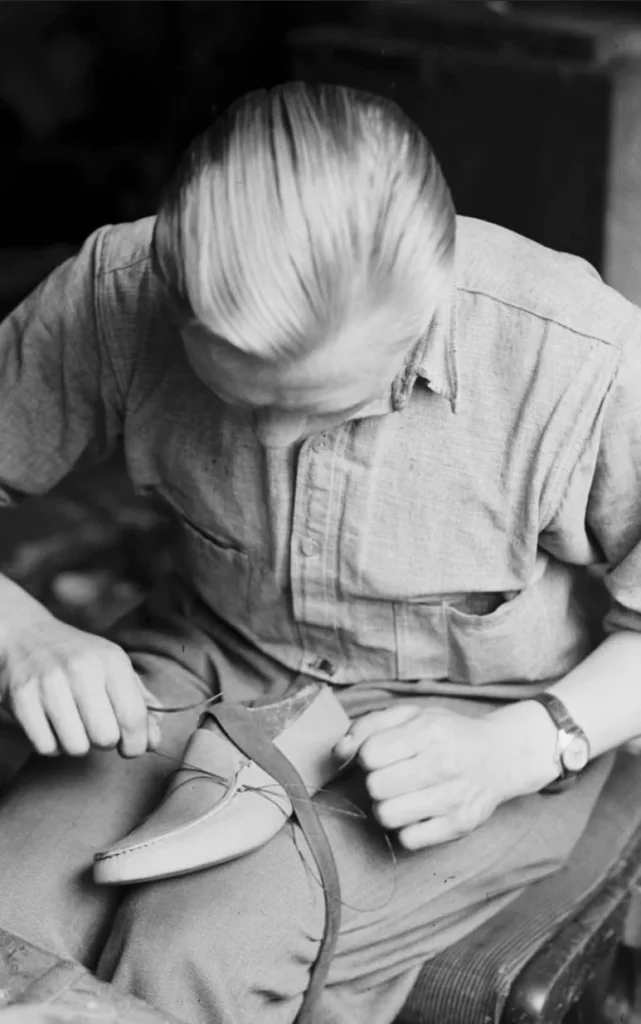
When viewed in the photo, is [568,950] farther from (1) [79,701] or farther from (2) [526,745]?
(1) [79,701]

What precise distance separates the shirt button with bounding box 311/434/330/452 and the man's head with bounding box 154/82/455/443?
0.10 meters

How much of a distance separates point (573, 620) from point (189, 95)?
1.84 ft

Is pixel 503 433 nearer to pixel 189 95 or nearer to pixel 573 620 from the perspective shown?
pixel 573 620

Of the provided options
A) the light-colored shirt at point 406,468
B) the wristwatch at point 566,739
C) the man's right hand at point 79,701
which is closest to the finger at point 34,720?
the man's right hand at point 79,701

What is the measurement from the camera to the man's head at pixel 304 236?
414 mm

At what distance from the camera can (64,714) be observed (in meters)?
0.55

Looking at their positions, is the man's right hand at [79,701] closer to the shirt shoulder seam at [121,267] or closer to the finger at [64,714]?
the finger at [64,714]

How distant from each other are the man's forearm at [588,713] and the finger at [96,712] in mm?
173

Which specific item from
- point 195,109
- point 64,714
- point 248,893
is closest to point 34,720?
point 64,714

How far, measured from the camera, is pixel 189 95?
98 centimetres

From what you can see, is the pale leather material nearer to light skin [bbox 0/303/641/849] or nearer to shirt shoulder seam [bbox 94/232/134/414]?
light skin [bbox 0/303/641/849]

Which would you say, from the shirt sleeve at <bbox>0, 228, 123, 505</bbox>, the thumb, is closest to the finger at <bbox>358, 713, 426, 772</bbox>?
the thumb

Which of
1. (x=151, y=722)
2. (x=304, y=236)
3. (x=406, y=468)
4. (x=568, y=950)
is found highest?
(x=304, y=236)

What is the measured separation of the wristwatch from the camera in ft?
1.92
